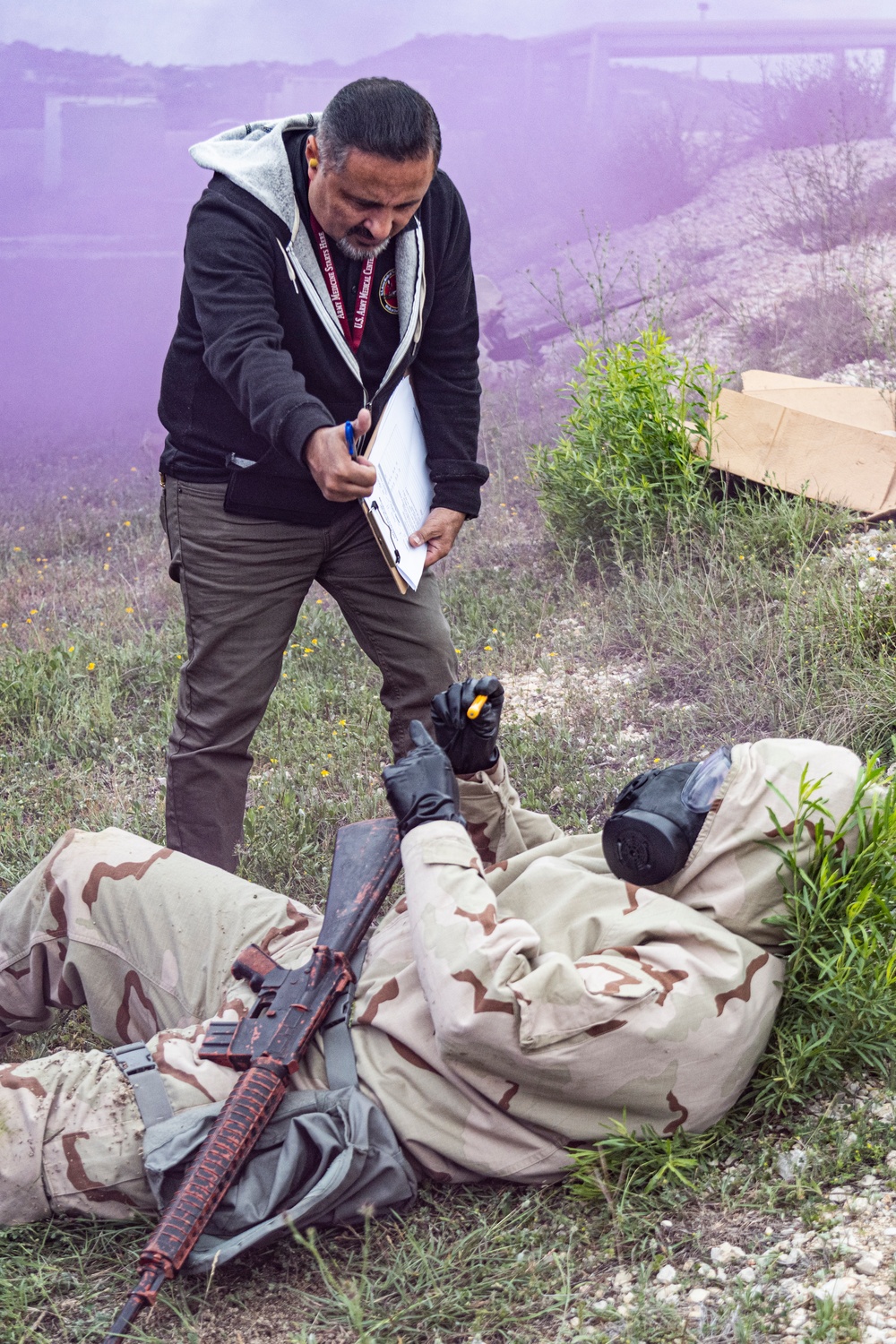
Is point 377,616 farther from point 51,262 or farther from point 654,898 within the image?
point 51,262

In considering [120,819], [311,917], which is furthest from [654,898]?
[120,819]

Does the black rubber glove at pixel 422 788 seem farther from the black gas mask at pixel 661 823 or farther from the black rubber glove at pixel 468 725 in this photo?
the black gas mask at pixel 661 823

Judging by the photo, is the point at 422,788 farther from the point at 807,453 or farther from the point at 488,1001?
the point at 807,453

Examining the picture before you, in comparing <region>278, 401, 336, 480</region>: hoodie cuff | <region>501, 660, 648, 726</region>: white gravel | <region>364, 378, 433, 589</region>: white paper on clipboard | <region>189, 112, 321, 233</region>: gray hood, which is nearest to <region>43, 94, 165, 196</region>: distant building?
<region>501, 660, 648, 726</region>: white gravel

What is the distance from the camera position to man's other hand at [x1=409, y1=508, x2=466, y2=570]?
310cm

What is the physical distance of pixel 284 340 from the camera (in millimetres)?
2932

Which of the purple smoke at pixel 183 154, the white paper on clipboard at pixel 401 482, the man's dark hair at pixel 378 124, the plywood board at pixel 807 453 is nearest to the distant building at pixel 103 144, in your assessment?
the purple smoke at pixel 183 154

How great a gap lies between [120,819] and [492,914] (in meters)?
2.20

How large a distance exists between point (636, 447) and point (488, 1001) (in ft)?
12.4

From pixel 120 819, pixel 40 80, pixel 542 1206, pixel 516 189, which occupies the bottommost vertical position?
pixel 120 819

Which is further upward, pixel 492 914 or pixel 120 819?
pixel 492 914

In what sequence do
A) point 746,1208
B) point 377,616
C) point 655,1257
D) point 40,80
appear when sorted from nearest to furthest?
point 655,1257 < point 746,1208 < point 377,616 < point 40,80

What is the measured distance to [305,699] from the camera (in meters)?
4.76

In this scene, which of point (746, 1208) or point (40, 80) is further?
point (40, 80)
